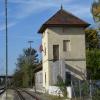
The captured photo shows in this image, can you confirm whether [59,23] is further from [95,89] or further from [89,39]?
[95,89]

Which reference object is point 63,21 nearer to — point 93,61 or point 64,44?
point 64,44

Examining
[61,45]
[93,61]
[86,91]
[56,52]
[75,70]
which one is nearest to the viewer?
[86,91]

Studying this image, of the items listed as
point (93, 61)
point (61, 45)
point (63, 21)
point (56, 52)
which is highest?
point (63, 21)

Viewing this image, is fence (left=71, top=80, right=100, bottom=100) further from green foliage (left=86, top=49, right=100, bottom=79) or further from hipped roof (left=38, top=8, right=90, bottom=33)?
green foliage (left=86, top=49, right=100, bottom=79)

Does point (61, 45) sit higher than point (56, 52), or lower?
higher

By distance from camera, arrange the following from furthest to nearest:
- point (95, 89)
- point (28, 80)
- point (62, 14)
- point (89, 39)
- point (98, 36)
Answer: point (28, 80)
point (89, 39)
point (62, 14)
point (98, 36)
point (95, 89)

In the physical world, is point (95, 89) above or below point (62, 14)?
below

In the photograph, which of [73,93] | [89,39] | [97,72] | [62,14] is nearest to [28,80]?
[89,39]

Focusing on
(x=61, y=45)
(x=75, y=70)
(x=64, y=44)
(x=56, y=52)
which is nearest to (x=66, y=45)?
Answer: (x=64, y=44)

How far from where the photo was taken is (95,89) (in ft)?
118

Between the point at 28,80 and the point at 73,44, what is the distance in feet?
202

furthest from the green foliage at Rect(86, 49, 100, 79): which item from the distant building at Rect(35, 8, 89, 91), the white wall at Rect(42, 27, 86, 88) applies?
the distant building at Rect(35, 8, 89, 91)

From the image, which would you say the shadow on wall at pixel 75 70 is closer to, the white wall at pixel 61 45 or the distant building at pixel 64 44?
the distant building at pixel 64 44

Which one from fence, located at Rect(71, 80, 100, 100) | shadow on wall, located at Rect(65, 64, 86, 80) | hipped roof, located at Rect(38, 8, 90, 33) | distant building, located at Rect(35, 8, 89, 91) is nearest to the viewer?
fence, located at Rect(71, 80, 100, 100)
